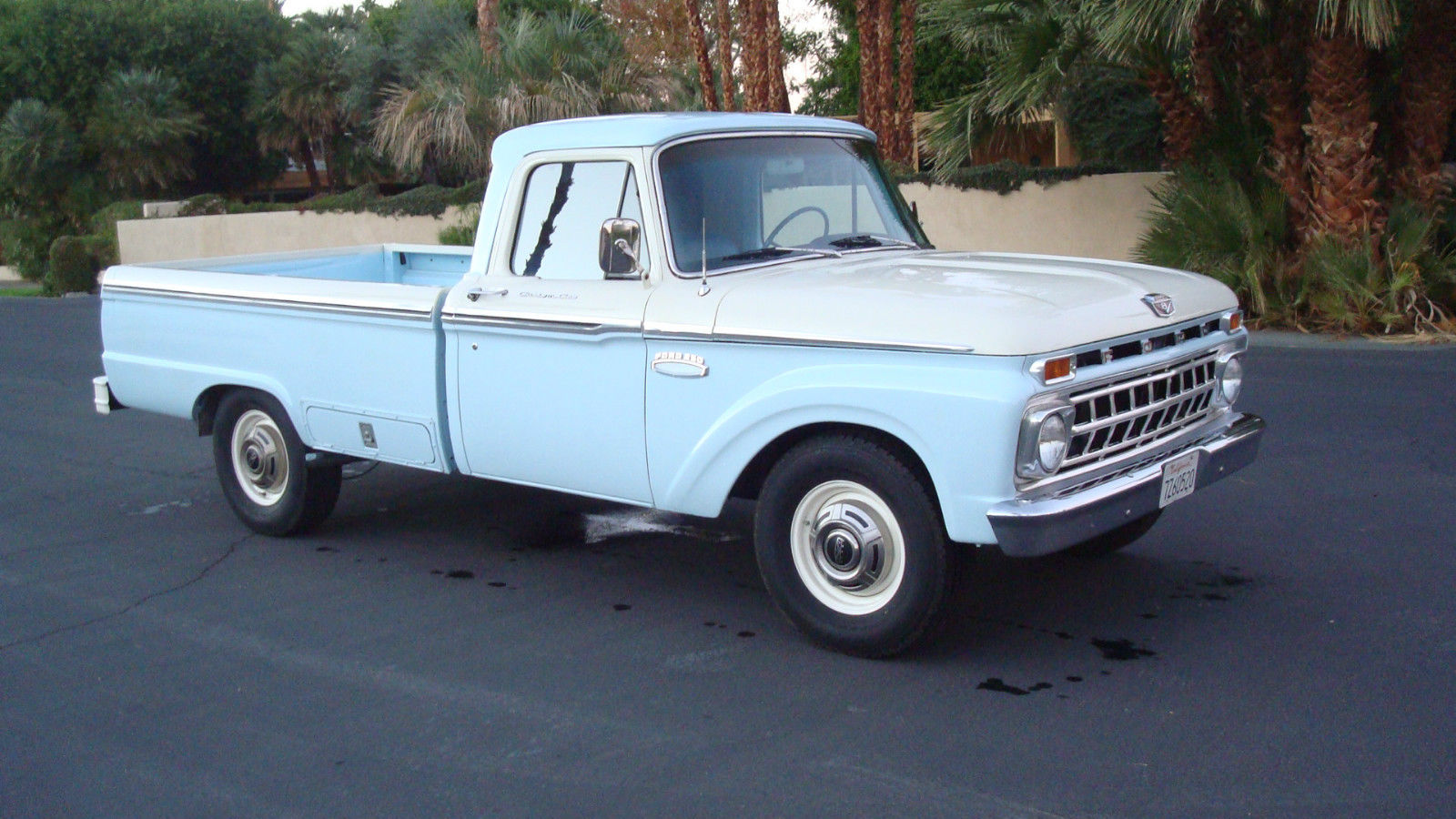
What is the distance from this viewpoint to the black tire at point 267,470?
705 cm

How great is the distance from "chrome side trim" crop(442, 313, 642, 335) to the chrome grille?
1806 millimetres

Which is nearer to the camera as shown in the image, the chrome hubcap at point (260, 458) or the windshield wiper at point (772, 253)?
the windshield wiper at point (772, 253)

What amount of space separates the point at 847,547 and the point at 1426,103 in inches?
460

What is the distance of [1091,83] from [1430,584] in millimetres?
15295

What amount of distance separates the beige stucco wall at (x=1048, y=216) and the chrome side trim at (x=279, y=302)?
1169 centimetres

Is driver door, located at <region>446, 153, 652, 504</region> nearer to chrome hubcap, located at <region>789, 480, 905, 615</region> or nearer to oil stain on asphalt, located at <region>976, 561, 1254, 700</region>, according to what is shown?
chrome hubcap, located at <region>789, 480, 905, 615</region>

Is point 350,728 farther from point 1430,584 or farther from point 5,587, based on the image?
point 1430,584

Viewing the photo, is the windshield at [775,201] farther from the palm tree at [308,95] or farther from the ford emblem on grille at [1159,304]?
the palm tree at [308,95]

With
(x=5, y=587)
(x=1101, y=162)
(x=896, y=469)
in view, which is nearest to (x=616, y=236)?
(x=896, y=469)

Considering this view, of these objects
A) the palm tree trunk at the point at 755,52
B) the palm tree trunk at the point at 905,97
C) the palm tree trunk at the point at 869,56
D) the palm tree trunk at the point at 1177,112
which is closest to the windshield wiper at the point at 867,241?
the palm tree trunk at the point at 1177,112

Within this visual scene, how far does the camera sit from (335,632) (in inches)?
223

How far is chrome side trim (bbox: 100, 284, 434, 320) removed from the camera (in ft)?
20.5

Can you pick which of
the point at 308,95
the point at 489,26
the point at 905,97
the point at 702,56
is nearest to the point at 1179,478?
the point at 905,97

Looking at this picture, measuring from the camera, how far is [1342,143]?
13492mm
